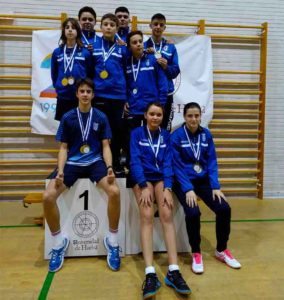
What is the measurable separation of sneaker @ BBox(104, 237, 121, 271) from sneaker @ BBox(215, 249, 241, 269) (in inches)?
29.6

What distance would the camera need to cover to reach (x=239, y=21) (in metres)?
4.34

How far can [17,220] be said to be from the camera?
343 cm

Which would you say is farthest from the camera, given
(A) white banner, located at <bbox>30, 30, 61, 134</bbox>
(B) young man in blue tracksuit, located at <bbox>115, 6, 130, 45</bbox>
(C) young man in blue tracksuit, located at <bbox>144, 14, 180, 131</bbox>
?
(A) white banner, located at <bbox>30, 30, 61, 134</bbox>

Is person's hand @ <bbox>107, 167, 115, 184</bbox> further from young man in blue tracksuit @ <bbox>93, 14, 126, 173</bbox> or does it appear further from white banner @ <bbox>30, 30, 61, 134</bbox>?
white banner @ <bbox>30, 30, 61, 134</bbox>

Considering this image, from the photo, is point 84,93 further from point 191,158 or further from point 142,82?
point 191,158

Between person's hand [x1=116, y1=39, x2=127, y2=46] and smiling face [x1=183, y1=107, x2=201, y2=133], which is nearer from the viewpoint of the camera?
smiling face [x1=183, y1=107, x2=201, y2=133]

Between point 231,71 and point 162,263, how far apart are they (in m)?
2.71

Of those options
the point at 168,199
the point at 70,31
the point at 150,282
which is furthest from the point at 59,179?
the point at 70,31

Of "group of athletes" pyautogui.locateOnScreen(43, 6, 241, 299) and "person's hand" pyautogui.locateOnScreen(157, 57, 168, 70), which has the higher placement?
"person's hand" pyautogui.locateOnScreen(157, 57, 168, 70)

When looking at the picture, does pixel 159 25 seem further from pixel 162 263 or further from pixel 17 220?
pixel 17 220

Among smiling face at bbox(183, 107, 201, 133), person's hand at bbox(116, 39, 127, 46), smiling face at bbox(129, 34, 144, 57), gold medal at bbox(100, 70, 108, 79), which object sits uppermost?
person's hand at bbox(116, 39, 127, 46)

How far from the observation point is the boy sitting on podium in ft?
7.87

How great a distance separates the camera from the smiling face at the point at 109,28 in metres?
2.68

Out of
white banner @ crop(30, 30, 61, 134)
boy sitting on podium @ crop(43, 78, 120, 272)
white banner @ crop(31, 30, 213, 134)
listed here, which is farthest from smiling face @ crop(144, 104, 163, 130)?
white banner @ crop(30, 30, 61, 134)
